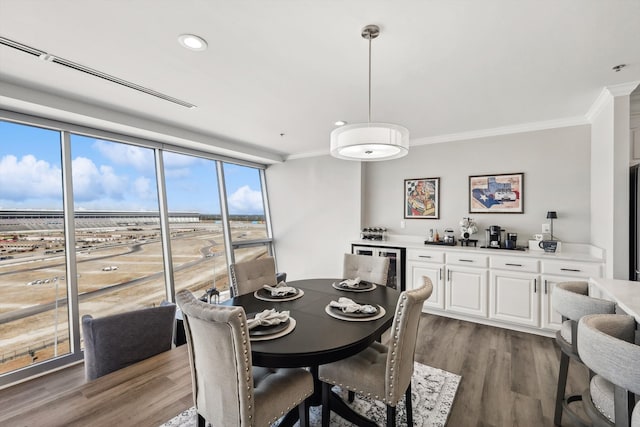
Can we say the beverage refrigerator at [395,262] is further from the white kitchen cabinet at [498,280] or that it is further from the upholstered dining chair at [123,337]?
the upholstered dining chair at [123,337]

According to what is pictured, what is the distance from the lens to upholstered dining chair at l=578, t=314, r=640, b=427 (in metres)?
1.02

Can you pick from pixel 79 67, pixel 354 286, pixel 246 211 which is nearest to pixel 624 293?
pixel 354 286

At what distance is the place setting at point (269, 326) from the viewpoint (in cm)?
156

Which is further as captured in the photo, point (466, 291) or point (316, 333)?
point (466, 291)

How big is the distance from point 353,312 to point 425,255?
2501 millimetres

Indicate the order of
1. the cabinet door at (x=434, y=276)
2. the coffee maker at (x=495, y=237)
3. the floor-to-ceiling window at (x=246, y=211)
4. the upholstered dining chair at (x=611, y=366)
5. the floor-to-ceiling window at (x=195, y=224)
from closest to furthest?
1. the upholstered dining chair at (x=611, y=366)
2. the coffee maker at (x=495, y=237)
3. the cabinet door at (x=434, y=276)
4. the floor-to-ceiling window at (x=195, y=224)
5. the floor-to-ceiling window at (x=246, y=211)

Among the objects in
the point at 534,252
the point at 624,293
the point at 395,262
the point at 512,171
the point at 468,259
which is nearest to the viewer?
the point at 624,293

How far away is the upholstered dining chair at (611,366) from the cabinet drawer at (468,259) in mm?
2315

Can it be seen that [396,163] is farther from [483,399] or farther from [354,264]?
[483,399]

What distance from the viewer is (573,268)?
3.10 meters

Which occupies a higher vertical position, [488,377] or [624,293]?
[624,293]

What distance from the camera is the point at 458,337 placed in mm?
3305

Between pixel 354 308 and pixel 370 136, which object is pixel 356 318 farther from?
pixel 370 136

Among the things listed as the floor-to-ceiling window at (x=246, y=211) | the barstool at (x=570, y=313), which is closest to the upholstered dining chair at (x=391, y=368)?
the barstool at (x=570, y=313)
